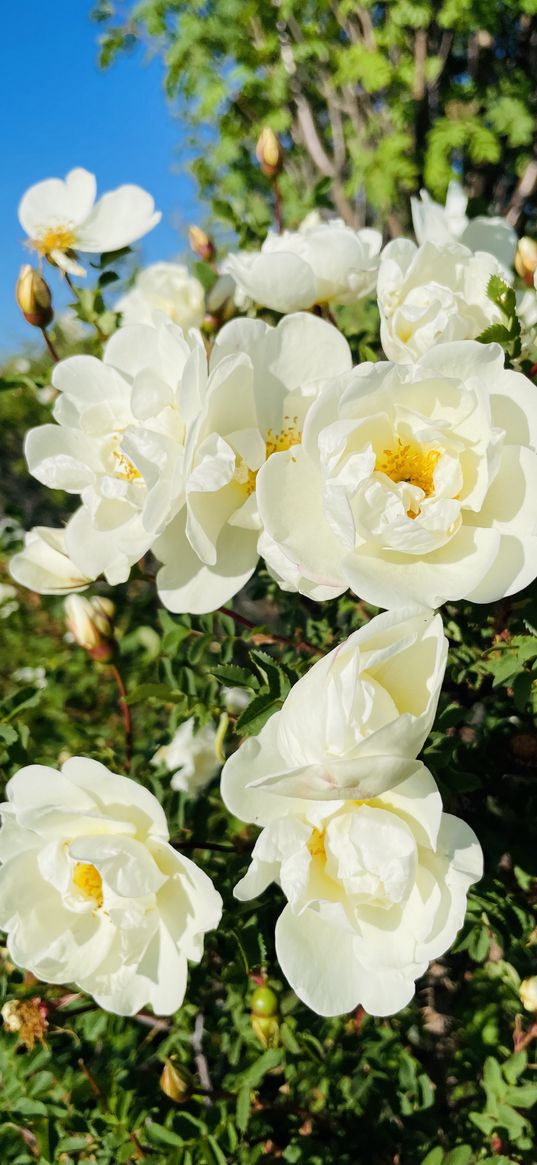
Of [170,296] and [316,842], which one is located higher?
[170,296]

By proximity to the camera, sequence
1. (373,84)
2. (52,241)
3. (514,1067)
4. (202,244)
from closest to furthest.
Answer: (514,1067)
(52,241)
(202,244)
(373,84)

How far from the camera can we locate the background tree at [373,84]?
4227mm

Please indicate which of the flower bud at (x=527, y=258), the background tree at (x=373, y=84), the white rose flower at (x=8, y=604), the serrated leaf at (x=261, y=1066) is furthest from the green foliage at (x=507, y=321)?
the background tree at (x=373, y=84)

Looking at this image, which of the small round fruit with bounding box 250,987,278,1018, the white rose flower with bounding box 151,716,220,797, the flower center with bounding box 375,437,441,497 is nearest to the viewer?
the flower center with bounding box 375,437,441,497

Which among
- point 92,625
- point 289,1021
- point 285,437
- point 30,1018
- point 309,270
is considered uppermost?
point 309,270

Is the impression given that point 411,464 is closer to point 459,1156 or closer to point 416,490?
point 416,490

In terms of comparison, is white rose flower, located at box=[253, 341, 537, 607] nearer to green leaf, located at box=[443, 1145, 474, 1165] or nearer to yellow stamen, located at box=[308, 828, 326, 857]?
yellow stamen, located at box=[308, 828, 326, 857]

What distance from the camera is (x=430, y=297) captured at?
74cm

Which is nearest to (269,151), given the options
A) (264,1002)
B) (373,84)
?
(264,1002)

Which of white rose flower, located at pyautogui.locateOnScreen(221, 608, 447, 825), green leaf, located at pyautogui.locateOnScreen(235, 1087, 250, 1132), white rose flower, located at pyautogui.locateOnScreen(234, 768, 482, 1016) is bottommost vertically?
green leaf, located at pyautogui.locateOnScreen(235, 1087, 250, 1132)

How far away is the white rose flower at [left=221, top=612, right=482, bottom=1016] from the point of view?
Answer: 0.56 m

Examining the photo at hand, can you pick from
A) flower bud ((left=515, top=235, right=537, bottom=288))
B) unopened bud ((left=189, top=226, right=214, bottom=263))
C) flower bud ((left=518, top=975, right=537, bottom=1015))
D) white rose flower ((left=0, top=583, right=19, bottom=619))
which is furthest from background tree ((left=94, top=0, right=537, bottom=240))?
flower bud ((left=518, top=975, right=537, bottom=1015))

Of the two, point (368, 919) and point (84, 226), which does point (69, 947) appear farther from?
point (84, 226)

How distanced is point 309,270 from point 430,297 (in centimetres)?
17
